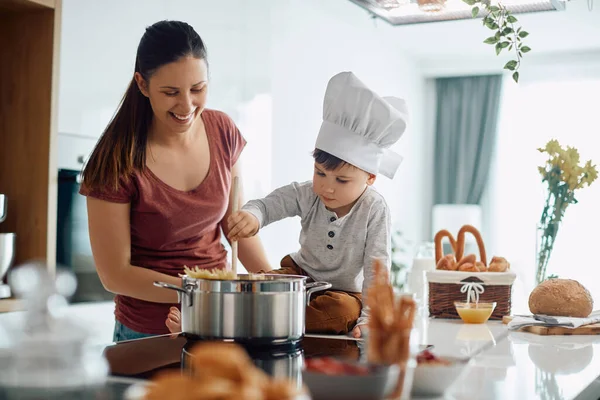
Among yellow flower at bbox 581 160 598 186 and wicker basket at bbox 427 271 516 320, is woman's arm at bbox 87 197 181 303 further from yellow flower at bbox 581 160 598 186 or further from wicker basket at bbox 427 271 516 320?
yellow flower at bbox 581 160 598 186

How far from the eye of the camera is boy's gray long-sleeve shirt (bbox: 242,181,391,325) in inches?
61.2

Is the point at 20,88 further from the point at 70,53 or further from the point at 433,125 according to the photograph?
the point at 433,125

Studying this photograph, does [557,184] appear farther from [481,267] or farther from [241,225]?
[241,225]

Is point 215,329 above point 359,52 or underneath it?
underneath

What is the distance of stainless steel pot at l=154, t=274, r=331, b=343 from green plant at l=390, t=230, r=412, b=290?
4517 millimetres

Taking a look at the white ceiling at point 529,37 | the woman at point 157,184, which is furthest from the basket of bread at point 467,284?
the white ceiling at point 529,37

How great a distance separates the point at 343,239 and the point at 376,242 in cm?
8

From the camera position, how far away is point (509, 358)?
1313mm

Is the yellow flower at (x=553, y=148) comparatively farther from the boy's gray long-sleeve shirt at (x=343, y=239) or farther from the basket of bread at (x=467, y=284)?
the boy's gray long-sleeve shirt at (x=343, y=239)

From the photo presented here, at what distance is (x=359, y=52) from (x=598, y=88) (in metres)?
2.41

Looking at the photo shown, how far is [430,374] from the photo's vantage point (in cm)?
91

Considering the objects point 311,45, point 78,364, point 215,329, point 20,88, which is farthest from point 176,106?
point 311,45

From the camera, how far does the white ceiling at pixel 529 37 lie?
5.43 metres

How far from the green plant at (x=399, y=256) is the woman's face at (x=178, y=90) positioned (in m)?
4.12
